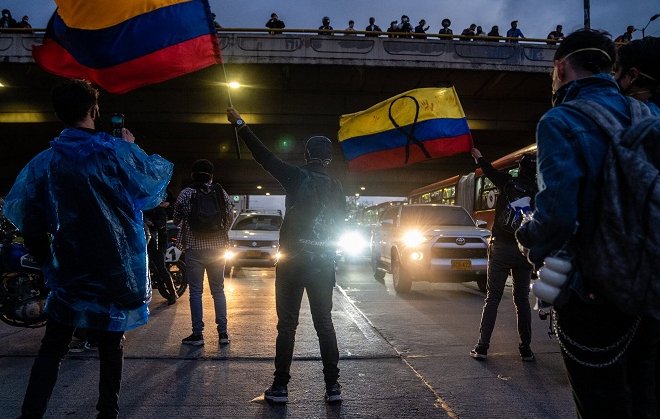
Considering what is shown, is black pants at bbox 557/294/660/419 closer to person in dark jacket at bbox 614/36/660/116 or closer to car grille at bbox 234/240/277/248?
person in dark jacket at bbox 614/36/660/116

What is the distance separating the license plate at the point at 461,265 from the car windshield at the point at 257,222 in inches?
244

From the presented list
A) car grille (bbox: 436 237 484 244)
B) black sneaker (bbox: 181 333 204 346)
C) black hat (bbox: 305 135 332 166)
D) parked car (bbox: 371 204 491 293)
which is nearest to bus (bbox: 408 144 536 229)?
parked car (bbox: 371 204 491 293)

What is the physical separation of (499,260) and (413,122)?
96.3 inches

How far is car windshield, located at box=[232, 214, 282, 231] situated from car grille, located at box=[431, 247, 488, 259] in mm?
5994

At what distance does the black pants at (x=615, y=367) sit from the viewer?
1.76 meters

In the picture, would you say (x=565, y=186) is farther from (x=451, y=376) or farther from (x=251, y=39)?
(x=251, y=39)

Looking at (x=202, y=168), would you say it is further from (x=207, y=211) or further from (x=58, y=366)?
(x=58, y=366)

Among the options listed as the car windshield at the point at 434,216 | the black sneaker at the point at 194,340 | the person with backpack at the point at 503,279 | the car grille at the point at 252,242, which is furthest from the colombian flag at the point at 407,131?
the car grille at the point at 252,242

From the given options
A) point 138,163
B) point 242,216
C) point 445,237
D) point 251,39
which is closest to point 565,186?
point 138,163

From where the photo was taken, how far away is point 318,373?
14.8 ft

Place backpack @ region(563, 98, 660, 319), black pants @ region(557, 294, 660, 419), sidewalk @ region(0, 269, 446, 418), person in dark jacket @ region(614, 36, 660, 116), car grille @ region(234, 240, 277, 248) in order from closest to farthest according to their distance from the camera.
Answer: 1. backpack @ region(563, 98, 660, 319)
2. black pants @ region(557, 294, 660, 419)
3. person in dark jacket @ region(614, 36, 660, 116)
4. sidewalk @ region(0, 269, 446, 418)
5. car grille @ region(234, 240, 277, 248)

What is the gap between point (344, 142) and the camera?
23.7 ft

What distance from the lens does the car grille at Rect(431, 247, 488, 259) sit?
961cm

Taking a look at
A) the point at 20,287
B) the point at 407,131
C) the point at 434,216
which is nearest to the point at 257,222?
the point at 434,216
